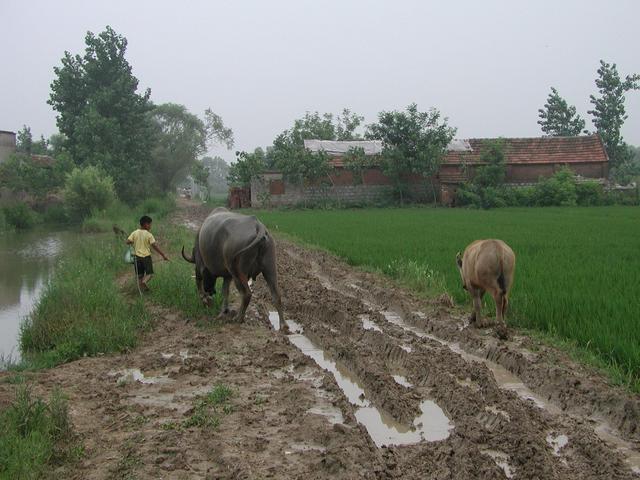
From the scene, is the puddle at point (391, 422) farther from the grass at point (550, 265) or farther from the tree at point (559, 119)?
the tree at point (559, 119)

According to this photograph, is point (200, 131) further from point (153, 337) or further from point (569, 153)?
point (153, 337)

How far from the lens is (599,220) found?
2006 cm

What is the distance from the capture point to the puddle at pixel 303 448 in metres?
4.07

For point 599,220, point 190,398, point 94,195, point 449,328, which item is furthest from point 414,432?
point 94,195

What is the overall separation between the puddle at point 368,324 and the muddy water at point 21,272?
402 cm

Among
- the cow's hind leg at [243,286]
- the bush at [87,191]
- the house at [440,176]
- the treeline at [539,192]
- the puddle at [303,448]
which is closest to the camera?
the puddle at [303,448]

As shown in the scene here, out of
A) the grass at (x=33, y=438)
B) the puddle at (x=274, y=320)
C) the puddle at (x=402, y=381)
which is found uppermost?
the grass at (x=33, y=438)

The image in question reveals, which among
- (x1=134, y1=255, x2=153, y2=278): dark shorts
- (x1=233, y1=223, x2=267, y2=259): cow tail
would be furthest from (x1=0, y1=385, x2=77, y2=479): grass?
(x1=134, y1=255, x2=153, y2=278): dark shorts

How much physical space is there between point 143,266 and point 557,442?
23.6ft

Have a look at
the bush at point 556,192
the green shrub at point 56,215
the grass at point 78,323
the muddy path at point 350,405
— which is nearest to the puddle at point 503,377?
the muddy path at point 350,405

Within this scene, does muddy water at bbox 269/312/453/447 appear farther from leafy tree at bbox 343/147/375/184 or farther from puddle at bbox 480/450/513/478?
leafy tree at bbox 343/147/375/184

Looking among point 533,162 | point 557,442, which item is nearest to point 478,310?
point 557,442

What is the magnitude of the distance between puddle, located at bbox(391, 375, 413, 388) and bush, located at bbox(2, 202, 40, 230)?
2633 cm

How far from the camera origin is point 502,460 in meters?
3.96
